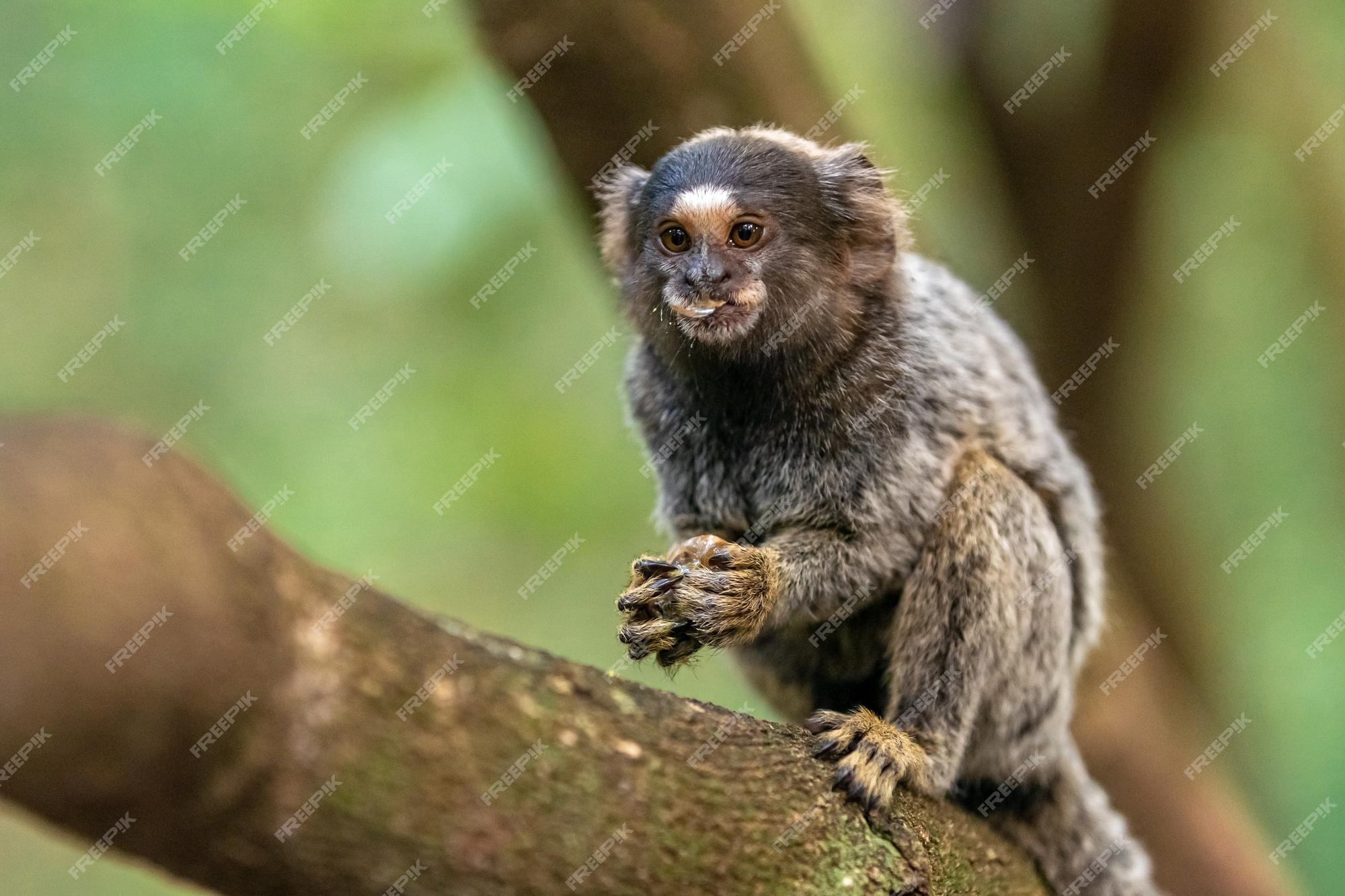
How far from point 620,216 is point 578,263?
220 cm

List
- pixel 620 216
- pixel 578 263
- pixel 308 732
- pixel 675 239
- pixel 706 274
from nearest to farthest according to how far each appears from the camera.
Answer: pixel 308 732 < pixel 706 274 < pixel 675 239 < pixel 620 216 < pixel 578 263

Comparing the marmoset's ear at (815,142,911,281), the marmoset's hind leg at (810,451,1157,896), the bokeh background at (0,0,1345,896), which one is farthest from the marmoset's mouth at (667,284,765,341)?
the bokeh background at (0,0,1345,896)

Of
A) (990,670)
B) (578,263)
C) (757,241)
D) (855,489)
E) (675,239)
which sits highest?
(675,239)

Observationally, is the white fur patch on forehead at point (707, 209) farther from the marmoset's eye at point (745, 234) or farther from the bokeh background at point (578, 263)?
the bokeh background at point (578, 263)

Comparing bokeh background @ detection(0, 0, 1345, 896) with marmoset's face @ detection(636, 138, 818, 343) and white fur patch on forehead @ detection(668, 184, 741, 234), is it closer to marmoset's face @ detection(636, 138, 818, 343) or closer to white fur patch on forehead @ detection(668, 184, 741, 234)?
marmoset's face @ detection(636, 138, 818, 343)

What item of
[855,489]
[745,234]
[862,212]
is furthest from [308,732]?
[862,212]

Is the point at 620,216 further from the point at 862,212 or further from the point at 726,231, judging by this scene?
the point at 862,212

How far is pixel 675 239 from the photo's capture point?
354 centimetres

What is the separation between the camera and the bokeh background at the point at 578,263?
5.04 m

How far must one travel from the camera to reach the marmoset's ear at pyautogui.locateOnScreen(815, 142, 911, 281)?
365 centimetres

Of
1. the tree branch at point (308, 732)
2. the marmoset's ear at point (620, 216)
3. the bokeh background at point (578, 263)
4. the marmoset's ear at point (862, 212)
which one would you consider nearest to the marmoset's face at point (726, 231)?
the marmoset's ear at point (862, 212)

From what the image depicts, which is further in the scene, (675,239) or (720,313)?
(675,239)

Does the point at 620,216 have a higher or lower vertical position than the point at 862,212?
higher

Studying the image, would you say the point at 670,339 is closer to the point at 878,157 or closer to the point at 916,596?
the point at 916,596
